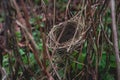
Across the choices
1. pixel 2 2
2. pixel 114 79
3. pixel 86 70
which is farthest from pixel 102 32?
pixel 2 2

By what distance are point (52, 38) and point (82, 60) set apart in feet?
0.77

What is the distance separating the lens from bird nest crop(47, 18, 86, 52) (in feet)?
5.63

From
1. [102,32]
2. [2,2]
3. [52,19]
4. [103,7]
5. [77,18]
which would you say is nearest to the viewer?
[2,2]

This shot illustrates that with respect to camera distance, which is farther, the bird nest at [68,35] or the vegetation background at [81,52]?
the bird nest at [68,35]

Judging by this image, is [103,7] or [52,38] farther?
[52,38]

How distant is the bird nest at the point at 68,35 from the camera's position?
172 cm

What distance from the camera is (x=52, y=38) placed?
1785 millimetres

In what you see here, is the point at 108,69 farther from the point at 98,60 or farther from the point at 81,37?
the point at 81,37

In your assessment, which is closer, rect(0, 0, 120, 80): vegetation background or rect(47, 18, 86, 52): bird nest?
rect(0, 0, 120, 80): vegetation background

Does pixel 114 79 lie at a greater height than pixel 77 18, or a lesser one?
lesser

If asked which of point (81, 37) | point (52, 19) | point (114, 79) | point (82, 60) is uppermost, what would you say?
point (52, 19)

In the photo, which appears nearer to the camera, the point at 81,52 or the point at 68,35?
the point at 81,52

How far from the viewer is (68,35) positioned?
6.30 ft

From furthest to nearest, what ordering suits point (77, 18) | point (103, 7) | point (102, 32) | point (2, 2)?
point (77, 18)
point (102, 32)
point (103, 7)
point (2, 2)
